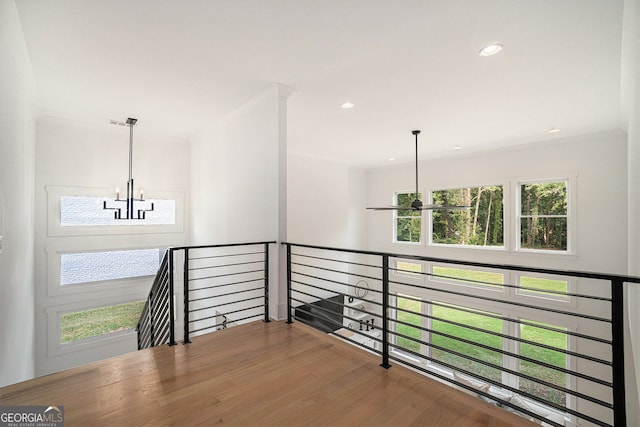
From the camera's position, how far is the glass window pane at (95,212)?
4297 millimetres

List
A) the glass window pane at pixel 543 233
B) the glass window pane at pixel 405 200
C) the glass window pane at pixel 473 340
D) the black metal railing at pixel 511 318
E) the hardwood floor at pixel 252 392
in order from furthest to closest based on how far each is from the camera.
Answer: the glass window pane at pixel 405 200 < the glass window pane at pixel 473 340 < the glass window pane at pixel 543 233 < the black metal railing at pixel 511 318 < the hardwood floor at pixel 252 392

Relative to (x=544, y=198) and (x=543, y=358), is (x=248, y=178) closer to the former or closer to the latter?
(x=544, y=198)

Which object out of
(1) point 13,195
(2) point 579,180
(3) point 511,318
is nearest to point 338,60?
(1) point 13,195

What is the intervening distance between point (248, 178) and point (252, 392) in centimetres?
241

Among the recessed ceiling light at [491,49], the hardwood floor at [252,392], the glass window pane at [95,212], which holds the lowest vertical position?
the hardwood floor at [252,392]

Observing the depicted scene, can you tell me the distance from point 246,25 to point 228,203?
2.41m

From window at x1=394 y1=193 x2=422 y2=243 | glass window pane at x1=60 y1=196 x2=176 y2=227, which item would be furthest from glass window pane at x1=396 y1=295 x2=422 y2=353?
glass window pane at x1=60 y1=196 x2=176 y2=227

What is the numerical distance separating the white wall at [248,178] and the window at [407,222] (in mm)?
4551

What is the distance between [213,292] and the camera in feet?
13.9

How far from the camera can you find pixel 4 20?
1.79m

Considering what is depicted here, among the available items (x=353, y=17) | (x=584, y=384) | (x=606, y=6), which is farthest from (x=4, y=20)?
(x=584, y=384)

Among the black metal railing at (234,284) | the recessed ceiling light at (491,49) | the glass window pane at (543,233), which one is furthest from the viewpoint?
the glass window pane at (543,233)

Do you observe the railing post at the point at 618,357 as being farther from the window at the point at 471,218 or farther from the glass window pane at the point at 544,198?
the glass window pane at the point at 544,198

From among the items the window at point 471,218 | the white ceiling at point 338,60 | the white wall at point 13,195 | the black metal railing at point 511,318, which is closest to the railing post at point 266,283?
the black metal railing at point 511,318
